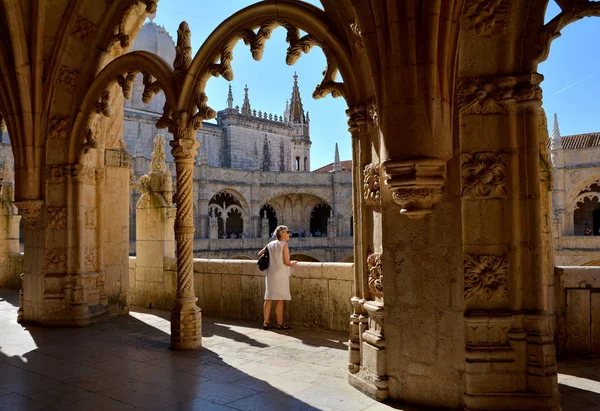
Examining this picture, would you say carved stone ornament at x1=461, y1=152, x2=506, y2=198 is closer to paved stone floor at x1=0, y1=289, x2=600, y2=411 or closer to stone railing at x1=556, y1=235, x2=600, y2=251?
paved stone floor at x1=0, y1=289, x2=600, y2=411

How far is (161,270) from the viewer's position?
802cm

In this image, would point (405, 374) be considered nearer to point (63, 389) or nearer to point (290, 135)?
point (63, 389)

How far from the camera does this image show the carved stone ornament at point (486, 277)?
10.9 ft

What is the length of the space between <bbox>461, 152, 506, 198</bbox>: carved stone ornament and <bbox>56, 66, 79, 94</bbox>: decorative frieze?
538cm

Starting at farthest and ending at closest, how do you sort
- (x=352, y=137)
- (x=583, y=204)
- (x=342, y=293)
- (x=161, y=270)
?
(x=583, y=204) → (x=161, y=270) → (x=342, y=293) → (x=352, y=137)

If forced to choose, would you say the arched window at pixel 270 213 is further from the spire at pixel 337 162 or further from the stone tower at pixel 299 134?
the stone tower at pixel 299 134

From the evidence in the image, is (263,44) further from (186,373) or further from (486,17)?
(186,373)

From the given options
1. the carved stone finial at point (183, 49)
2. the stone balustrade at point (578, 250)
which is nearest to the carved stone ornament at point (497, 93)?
the carved stone finial at point (183, 49)

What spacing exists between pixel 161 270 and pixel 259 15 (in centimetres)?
469

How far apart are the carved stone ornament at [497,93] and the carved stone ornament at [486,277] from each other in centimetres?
98

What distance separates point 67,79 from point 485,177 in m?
5.55

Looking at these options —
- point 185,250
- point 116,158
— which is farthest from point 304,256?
point 185,250

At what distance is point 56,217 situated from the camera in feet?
21.9

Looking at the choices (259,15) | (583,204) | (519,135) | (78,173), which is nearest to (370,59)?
(519,135)
